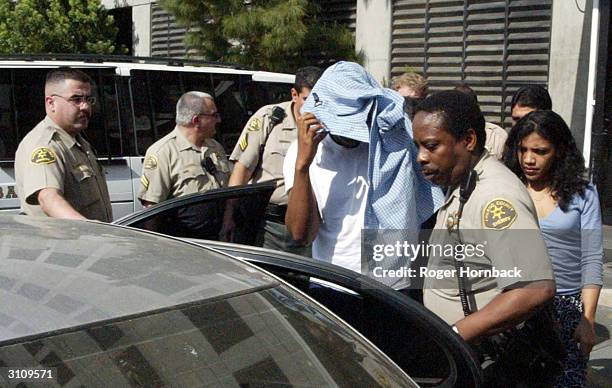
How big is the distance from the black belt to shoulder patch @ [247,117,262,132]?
1342 millimetres

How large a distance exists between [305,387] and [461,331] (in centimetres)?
94

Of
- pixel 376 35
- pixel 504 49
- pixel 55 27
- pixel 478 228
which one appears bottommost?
pixel 478 228

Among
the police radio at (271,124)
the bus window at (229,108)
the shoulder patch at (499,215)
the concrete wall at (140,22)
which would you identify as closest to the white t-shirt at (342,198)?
the shoulder patch at (499,215)

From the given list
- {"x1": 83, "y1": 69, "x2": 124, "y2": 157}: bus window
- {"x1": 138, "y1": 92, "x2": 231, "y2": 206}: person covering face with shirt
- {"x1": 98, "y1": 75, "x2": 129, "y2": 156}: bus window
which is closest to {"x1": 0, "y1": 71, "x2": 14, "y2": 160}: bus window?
{"x1": 83, "y1": 69, "x2": 124, "y2": 157}: bus window

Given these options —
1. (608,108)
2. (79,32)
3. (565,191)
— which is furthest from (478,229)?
(79,32)

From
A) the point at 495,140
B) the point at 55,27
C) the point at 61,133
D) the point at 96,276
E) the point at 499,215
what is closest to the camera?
the point at 96,276

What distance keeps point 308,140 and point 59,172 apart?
137 centimetres

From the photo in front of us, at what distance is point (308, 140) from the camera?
3.12 meters

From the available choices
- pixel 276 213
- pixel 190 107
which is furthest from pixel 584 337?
pixel 190 107

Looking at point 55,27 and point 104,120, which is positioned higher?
point 55,27

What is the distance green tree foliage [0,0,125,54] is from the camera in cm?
1257

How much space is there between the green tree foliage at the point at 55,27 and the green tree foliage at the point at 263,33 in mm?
3107

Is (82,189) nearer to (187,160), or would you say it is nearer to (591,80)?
(187,160)

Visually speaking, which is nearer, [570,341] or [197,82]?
[570,341]
